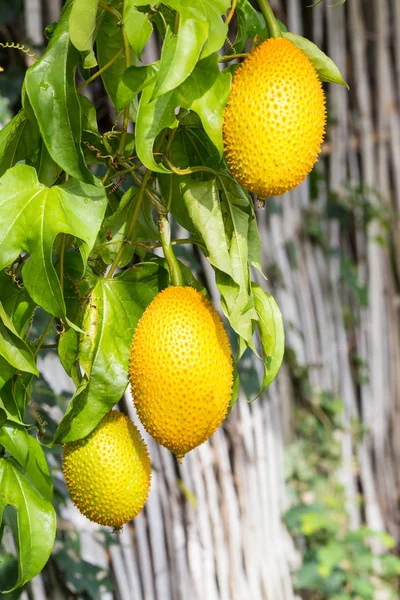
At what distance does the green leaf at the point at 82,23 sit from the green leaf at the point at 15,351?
0.70ft

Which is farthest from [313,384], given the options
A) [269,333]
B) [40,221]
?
[40,221]

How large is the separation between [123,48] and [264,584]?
1598 millimetres

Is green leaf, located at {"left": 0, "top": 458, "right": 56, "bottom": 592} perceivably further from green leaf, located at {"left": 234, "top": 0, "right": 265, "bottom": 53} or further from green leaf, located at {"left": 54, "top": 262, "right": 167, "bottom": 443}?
green leaf, located at {"left": 234, "top": 0, "right": 265, "bottom": 53}

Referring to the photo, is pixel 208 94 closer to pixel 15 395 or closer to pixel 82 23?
pixel 82 23

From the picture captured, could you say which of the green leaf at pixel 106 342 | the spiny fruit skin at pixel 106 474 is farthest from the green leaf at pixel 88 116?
the spiny fruit skin at pixel 106 474

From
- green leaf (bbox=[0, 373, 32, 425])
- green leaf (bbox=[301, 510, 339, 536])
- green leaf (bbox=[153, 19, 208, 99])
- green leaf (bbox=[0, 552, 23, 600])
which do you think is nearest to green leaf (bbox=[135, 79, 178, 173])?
green leaf (bbox=[153, 19, 208, 99])

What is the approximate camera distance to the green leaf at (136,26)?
53 centimetres

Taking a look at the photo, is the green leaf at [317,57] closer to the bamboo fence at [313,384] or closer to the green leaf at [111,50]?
the green leaf at [111,50]

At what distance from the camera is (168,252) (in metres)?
0.61

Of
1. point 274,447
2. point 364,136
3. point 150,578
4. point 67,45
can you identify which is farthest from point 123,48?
point 364,136

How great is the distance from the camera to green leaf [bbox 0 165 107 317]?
0.57m

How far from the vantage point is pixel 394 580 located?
2.19m

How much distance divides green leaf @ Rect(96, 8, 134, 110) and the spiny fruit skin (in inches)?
11.2

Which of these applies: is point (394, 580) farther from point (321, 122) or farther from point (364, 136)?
point (321, 122)
